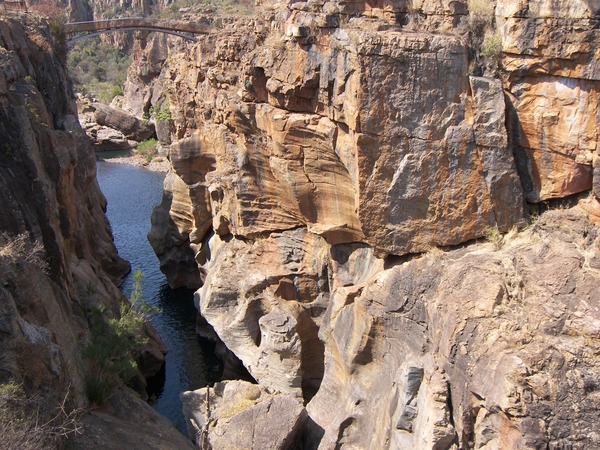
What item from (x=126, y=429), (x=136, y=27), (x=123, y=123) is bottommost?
(x=123, y=123)

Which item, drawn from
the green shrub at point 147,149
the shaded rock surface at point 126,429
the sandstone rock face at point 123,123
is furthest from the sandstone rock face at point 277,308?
the sandstone rock face at point 123,123

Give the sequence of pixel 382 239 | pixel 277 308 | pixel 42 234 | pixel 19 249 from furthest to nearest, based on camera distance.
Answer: pixel 277 308, pixel 42 234, pixel 382 239, pixel 19 249

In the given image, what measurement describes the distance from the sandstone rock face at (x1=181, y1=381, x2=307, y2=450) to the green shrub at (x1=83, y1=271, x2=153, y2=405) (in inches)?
84.1

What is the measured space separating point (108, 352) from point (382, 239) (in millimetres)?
6723

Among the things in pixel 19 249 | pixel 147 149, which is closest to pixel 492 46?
pixel 19 249

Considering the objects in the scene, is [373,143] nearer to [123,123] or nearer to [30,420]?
[30,420]

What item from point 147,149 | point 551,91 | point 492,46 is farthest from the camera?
point 147,149

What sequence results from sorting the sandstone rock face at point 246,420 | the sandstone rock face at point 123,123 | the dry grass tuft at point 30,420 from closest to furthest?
the dry grass tuft at point 30,420 → the sandstone rock face at point 246,420 → the sandstone rock face at point 123,123

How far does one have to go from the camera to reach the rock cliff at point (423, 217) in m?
10.6

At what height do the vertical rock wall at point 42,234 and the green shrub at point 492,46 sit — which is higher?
the green shrub at point 492,46

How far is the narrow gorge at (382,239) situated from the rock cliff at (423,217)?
4 centimetres

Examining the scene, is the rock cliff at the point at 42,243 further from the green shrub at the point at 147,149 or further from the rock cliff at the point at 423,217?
the green shrub at the point at 147,149

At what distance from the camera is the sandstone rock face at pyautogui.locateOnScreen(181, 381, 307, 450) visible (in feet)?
47.2

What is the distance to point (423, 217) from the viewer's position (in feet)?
44.7
